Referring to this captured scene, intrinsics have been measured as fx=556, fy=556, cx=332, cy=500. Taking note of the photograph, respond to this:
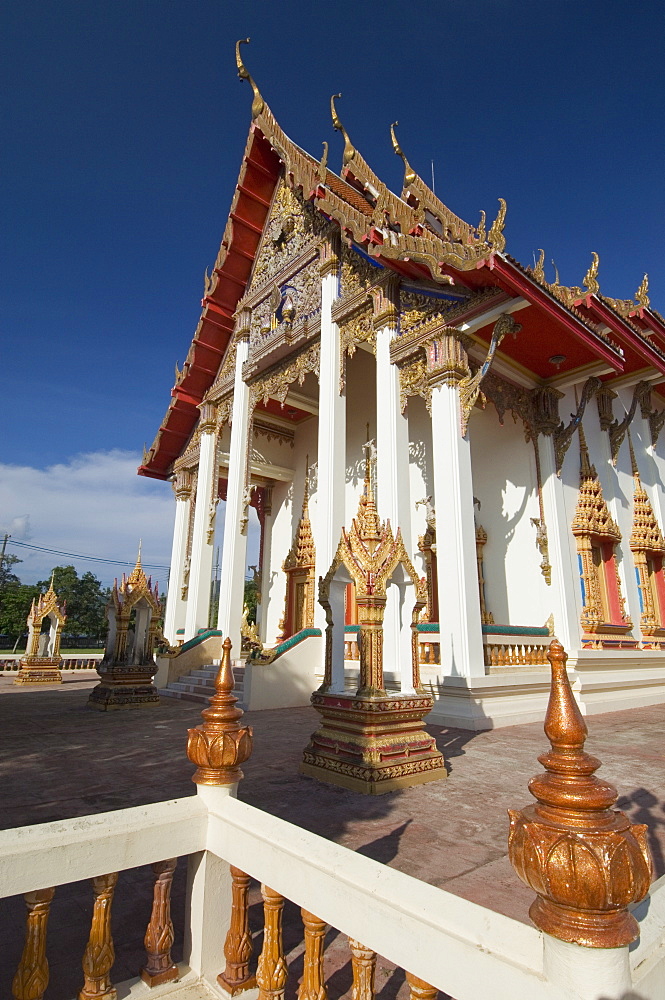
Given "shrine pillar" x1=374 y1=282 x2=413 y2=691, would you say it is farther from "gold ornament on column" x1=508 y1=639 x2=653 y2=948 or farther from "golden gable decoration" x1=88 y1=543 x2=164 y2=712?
"gold ornament on column" x1=508 y1=639 x2=653 y2=948

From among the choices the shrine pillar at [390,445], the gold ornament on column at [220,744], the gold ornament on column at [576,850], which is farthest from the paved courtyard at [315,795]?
the shrine pillar at [390,445]

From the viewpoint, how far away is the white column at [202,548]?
11711 mm

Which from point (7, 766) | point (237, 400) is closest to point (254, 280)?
point (237, 400)

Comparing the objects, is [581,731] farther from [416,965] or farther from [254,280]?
[254,280]

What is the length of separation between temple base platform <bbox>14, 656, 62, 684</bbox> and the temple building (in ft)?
9.97

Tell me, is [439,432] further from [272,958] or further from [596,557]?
[272,958]

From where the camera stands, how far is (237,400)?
11.8m

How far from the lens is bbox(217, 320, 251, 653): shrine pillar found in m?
10.3

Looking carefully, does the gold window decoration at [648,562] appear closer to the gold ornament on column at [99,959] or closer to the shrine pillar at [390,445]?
the shrine pillar at [390,445]

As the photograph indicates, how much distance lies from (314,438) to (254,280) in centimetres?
371

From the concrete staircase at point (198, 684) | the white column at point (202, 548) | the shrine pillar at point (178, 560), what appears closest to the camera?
the concrete staircase at point (198, 684)

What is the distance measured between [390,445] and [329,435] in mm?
1331

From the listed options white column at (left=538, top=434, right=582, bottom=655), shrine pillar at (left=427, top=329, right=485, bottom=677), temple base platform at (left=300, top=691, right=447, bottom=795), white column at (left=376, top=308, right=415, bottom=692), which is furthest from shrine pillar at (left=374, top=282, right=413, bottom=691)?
temple base platform at (left=300, top=691, right=447, bottom=795)

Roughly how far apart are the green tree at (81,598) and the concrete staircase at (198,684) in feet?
97.4
